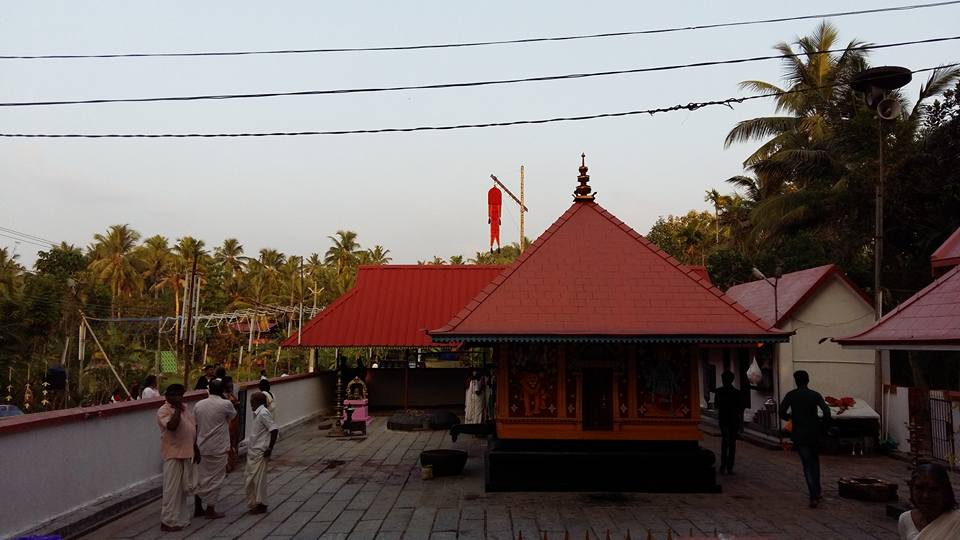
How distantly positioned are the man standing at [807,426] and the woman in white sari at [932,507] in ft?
18.7

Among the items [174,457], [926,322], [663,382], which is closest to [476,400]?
[663,382]

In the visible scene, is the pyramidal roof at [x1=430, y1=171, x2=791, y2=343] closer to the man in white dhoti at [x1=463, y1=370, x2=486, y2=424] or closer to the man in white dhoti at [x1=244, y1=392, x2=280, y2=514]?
the man in white dhoti at [x1=244, y1=392, x2=280, y2=514]

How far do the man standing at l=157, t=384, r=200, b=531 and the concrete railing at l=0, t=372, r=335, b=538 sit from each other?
3.20ft

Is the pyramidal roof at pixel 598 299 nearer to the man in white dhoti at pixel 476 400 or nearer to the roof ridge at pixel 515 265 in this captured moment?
the roof ridge at pixel 515 265

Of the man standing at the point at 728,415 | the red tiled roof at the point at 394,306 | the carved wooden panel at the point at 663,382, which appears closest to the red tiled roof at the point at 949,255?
the man standing at the point at 728,415

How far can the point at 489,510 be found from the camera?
9.59 m

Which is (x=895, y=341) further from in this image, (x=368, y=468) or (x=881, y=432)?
(x=368, y=468)

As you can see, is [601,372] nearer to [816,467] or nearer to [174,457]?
[816,467]

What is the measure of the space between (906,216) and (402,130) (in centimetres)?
1702

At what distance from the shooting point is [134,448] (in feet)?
33.9

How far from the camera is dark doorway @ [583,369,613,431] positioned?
1120 cm

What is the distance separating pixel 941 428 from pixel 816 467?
531 centimetres

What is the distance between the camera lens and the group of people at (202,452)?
8453 millimetres

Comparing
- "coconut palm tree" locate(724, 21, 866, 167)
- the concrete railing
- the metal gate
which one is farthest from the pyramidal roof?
"coconut palm tree" locate(724, 21, 866, 167)
